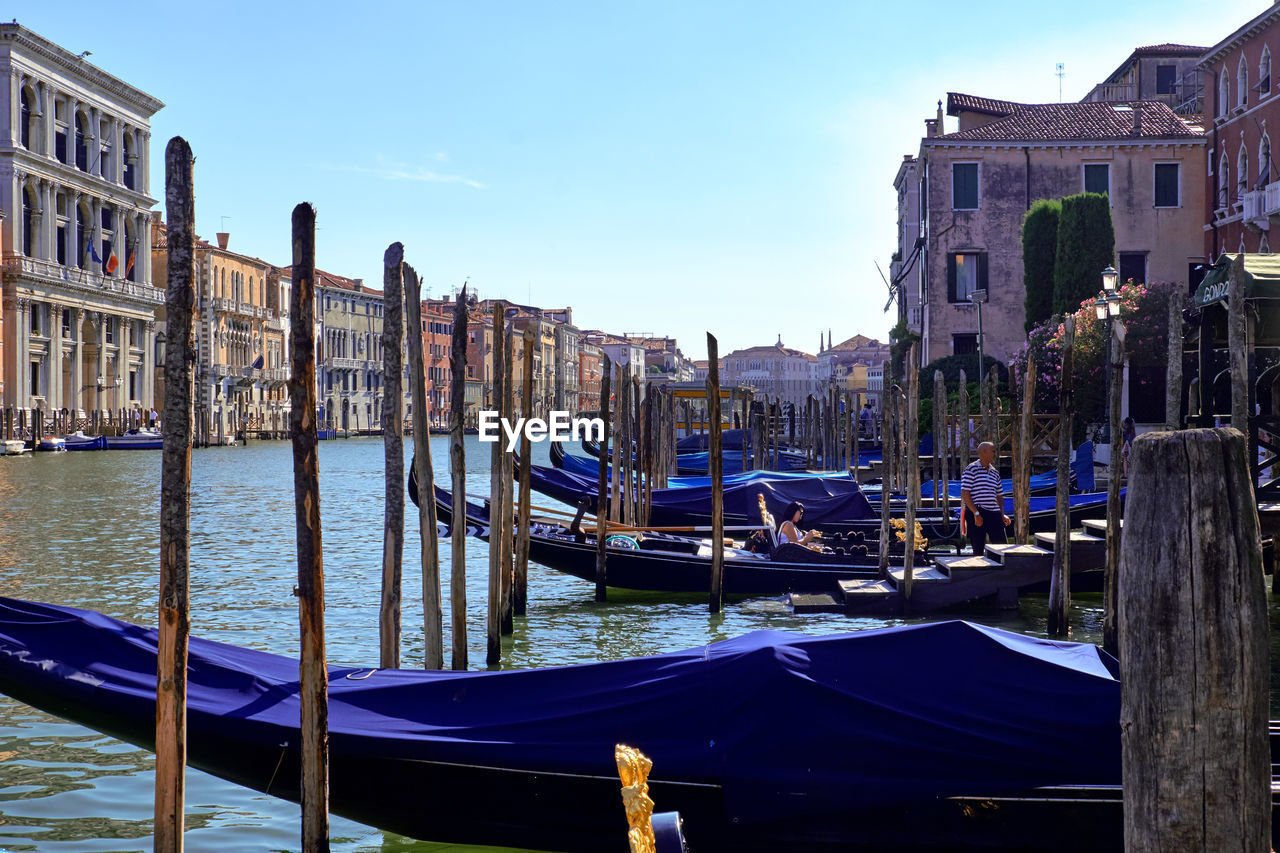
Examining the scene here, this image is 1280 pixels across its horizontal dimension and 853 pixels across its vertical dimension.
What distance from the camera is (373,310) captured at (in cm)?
7400

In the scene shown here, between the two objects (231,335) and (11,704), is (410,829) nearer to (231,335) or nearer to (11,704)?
(11,704)

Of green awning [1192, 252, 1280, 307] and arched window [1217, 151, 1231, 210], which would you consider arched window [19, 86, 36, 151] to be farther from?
green awning [1192, 252, 1280, 307]

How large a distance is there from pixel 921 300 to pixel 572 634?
2163 cm

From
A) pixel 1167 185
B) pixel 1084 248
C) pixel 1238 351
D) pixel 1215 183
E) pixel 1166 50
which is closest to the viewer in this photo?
pixel 1238 351

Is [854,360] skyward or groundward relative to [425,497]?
skyward

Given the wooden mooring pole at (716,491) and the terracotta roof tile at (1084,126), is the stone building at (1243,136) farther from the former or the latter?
the wooden mooring pole at (716,491)

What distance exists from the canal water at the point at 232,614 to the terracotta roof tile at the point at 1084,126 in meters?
13.1

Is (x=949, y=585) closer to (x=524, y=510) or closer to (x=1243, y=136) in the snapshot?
(x=524, y=510)

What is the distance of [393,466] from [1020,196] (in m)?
23.5

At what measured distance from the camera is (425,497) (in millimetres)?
6145

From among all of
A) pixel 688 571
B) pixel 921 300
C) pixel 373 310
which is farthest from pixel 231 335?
pixel 688 571

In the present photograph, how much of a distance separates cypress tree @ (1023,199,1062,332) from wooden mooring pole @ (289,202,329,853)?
21.7 meters

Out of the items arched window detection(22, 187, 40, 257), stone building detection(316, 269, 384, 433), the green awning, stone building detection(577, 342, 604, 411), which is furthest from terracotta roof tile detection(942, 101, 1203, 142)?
stone building detection(577, 342, 604, 411)

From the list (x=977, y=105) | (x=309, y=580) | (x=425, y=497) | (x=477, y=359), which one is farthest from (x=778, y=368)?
(x=309, y=580)
